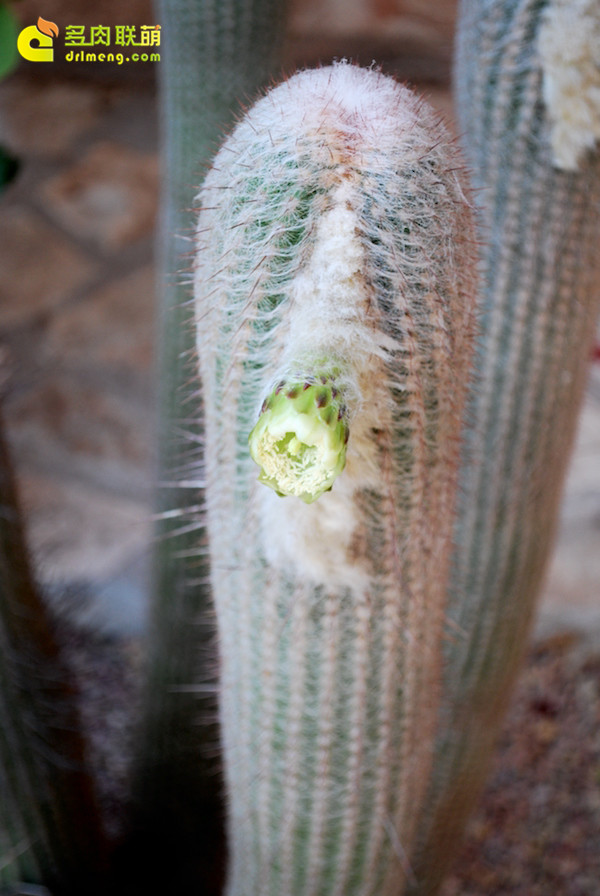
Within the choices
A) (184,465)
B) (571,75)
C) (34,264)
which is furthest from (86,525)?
(571,75)

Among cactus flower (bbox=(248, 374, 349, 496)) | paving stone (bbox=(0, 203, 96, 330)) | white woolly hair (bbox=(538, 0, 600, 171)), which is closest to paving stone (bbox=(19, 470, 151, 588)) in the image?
paving stone (bbox=(0, 203, 96, 330))

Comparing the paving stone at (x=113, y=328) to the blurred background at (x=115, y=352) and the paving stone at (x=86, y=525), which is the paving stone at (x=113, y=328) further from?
the paving stone at (x=86, y=525)

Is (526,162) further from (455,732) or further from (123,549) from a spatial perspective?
(123,549)

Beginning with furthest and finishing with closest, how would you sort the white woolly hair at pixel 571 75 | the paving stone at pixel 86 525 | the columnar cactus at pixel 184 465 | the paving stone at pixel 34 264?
the paving stone at pixel 34 264
the paving stone at pixel 86 525
the columnar cactus at pixel 184 465
the white woolly hair at pixel 571 75

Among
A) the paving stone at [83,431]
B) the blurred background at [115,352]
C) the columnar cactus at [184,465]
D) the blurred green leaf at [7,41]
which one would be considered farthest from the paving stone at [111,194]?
the blurred green leaf at [7,41]

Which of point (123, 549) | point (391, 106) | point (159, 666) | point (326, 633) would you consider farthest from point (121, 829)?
point (391, 106)

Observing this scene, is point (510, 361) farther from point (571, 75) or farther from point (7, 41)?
point (7, 41)
